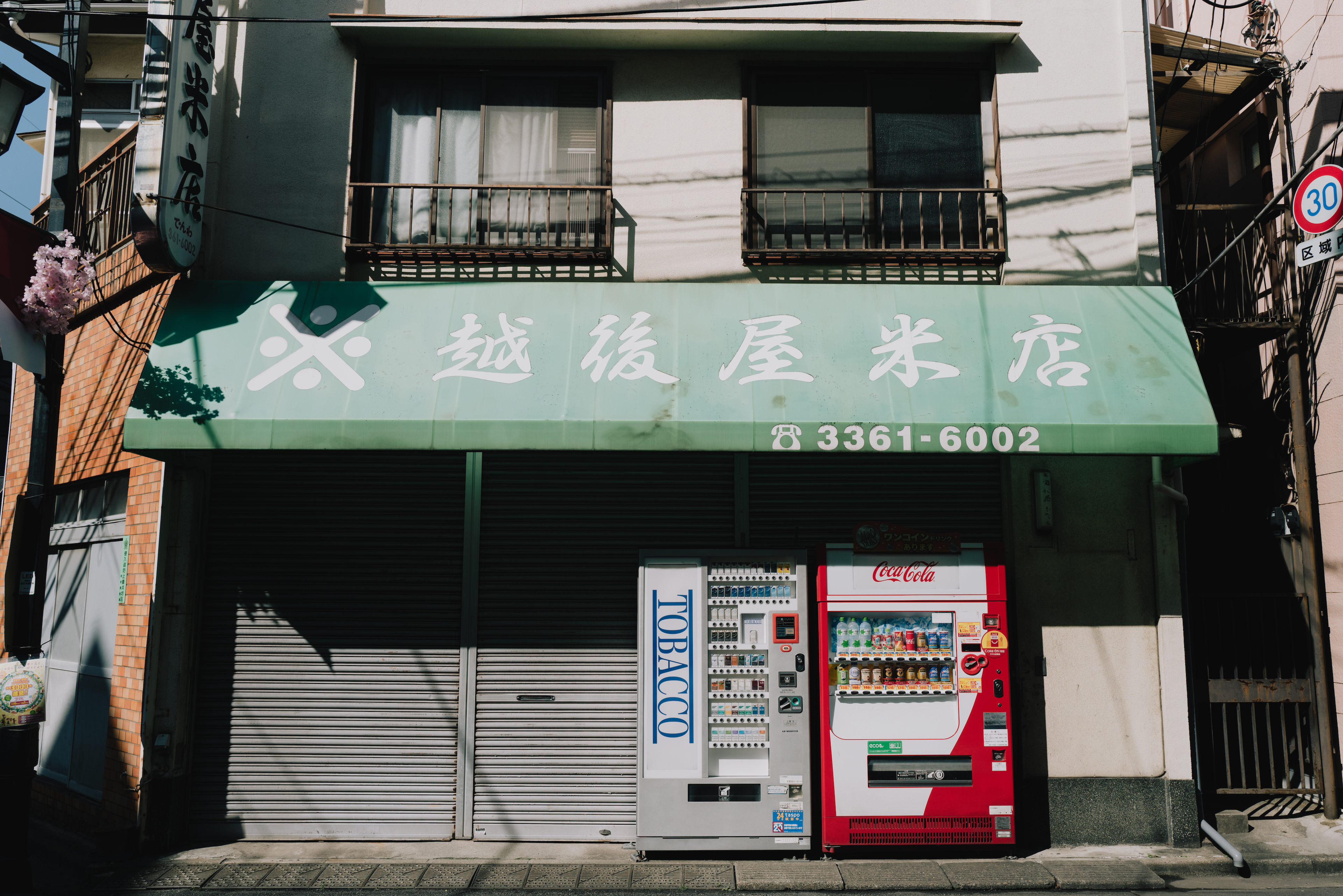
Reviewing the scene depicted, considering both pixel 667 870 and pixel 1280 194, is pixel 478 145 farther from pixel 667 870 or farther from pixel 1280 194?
pixel 1280 194

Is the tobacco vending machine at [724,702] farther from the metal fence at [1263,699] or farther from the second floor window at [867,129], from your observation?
the metal fence at [1263,699]

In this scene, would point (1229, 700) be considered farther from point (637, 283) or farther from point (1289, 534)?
point (637, 283)

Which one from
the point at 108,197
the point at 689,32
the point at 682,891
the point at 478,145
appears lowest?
the point at 682,891

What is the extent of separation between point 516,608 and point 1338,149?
A: 33.2 ft

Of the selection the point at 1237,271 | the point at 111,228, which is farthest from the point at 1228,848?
the point at 111,228

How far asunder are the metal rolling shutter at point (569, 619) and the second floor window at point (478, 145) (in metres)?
2.60

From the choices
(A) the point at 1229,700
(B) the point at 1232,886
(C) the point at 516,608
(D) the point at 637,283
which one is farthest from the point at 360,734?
(A) the point at 1229,700

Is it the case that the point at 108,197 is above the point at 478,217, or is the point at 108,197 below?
above

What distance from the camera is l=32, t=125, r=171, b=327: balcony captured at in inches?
333

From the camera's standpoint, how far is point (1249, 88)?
9992 mm

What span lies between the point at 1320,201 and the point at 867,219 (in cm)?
408

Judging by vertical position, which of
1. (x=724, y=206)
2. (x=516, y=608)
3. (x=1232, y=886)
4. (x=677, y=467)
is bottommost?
(x=1232, y=886)

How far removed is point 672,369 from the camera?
7277 millimetres

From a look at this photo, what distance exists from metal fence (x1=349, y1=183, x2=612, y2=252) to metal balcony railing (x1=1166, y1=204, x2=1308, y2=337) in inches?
251
